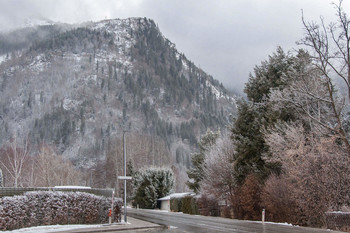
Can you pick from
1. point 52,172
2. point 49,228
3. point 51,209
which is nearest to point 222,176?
point 51,209

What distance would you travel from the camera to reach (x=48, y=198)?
840 inches

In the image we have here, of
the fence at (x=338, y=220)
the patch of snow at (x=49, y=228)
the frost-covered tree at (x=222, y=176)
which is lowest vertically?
the patch of snow at (x=49, y=228)

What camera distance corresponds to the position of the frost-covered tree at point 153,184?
6134 cm

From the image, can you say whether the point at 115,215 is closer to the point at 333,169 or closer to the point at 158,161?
the point at 333,169

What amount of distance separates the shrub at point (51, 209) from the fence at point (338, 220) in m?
13.8

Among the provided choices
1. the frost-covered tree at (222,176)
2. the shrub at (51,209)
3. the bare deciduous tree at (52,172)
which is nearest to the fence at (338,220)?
the shrub at (51,209)

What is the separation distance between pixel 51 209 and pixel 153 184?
4123cm

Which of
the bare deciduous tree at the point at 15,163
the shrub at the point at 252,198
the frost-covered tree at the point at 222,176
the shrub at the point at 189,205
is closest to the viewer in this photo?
the shrub at the point at 252,198

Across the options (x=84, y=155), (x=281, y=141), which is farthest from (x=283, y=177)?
(x=84, y=155)

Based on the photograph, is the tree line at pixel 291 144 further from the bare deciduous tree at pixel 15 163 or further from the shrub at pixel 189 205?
the bare deciduous tree at pixel 15 163

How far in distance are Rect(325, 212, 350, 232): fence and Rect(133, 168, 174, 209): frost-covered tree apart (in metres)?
42.7

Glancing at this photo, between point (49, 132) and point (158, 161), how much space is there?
102 m

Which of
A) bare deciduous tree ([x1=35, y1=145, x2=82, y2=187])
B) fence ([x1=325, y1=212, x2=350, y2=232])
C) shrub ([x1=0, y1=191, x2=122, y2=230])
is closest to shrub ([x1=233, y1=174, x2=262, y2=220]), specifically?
fence ([x1=325, y1=212, x2=350, y2=232])

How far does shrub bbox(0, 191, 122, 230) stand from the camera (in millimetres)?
19391
